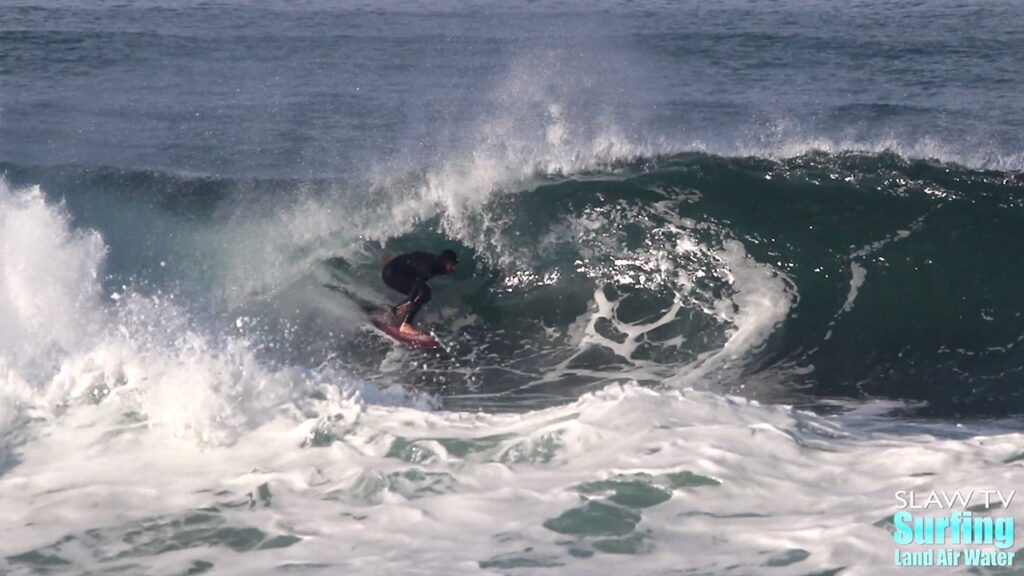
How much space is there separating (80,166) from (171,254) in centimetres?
310

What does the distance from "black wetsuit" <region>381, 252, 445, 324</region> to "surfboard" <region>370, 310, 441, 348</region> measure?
15 centimetres

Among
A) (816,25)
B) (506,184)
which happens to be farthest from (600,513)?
(816,25)

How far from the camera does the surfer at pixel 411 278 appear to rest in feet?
35.4

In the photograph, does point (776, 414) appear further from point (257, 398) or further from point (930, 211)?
point (930, 211)

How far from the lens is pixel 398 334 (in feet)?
35.8

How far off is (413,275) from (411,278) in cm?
3

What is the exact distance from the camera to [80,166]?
15016mm

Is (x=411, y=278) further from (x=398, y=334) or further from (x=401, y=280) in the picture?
(x=398, y=334)

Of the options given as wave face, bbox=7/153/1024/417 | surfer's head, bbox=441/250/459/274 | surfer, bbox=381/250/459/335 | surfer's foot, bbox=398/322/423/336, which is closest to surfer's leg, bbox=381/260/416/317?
surfer, bbox=381/250/459/335

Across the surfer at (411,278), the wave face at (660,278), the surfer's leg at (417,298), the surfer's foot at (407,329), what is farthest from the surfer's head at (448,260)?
the wave face at (660,278)

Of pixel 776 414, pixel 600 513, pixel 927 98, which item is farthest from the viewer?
pixel 927 98

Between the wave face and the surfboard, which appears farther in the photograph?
the surfboard

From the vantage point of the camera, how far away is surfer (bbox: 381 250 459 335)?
10805mm

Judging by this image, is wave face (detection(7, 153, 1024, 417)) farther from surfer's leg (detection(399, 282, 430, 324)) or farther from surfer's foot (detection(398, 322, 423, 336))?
surfer's leg (detection(399, 282, 430, 324))
